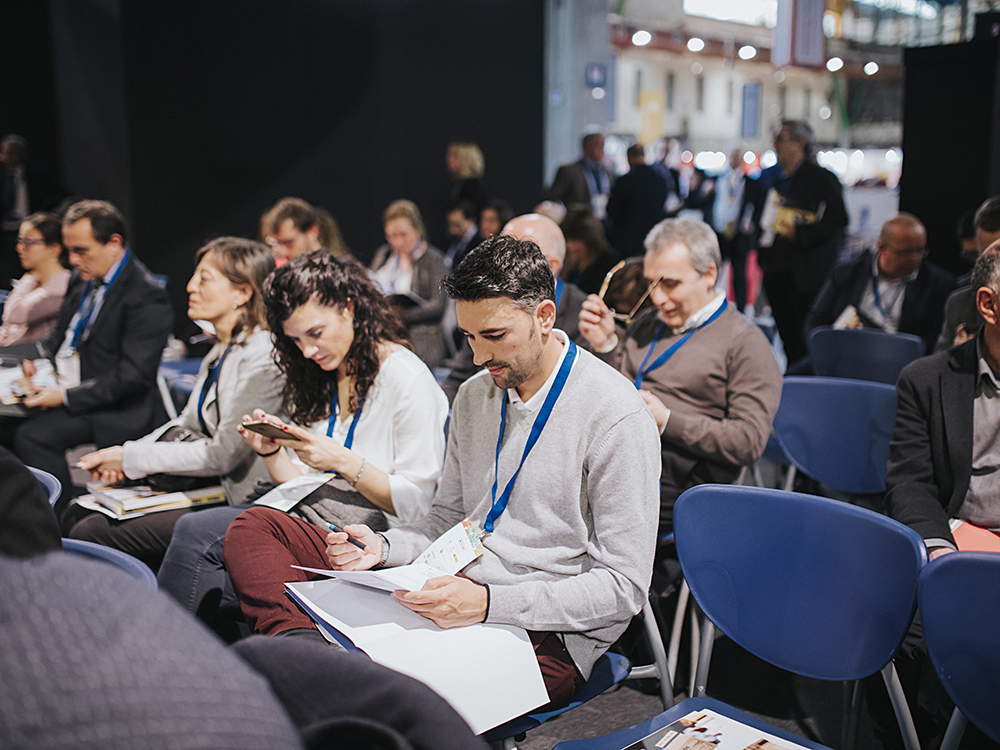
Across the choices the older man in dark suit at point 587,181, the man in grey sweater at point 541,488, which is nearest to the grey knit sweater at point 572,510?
the man in grey sweater at point 541,488

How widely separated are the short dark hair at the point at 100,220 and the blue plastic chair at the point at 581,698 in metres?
2.80

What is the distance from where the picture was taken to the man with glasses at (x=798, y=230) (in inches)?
213

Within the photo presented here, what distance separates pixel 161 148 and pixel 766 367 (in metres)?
5.93

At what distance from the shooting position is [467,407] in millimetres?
1862

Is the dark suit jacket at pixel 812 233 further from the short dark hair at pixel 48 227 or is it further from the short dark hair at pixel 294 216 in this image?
the short dark hair at pixel 48 227

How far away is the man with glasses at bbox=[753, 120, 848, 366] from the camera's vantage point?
5.41m

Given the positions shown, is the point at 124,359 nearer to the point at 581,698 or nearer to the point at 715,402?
the point at 715,402

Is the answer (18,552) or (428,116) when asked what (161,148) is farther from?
(18,552)

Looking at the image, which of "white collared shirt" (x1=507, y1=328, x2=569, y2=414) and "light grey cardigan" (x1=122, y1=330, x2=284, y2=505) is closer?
"white collared shirt" (x1=507, y1=328, x2=569, y2=414)

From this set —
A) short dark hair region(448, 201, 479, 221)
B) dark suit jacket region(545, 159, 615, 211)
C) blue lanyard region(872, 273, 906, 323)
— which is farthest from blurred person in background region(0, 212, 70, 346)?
blue lanyard region(872, 273, 906, 323)

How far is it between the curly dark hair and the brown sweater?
0.85m

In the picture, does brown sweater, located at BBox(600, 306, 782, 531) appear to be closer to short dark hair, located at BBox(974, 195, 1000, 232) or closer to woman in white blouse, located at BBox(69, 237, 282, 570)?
woman in white blouse, located at BBox(69, 237, 282, 570)

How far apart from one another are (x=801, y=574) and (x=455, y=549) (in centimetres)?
68

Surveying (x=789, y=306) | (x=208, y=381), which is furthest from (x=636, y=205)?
(x=208, y=381)
